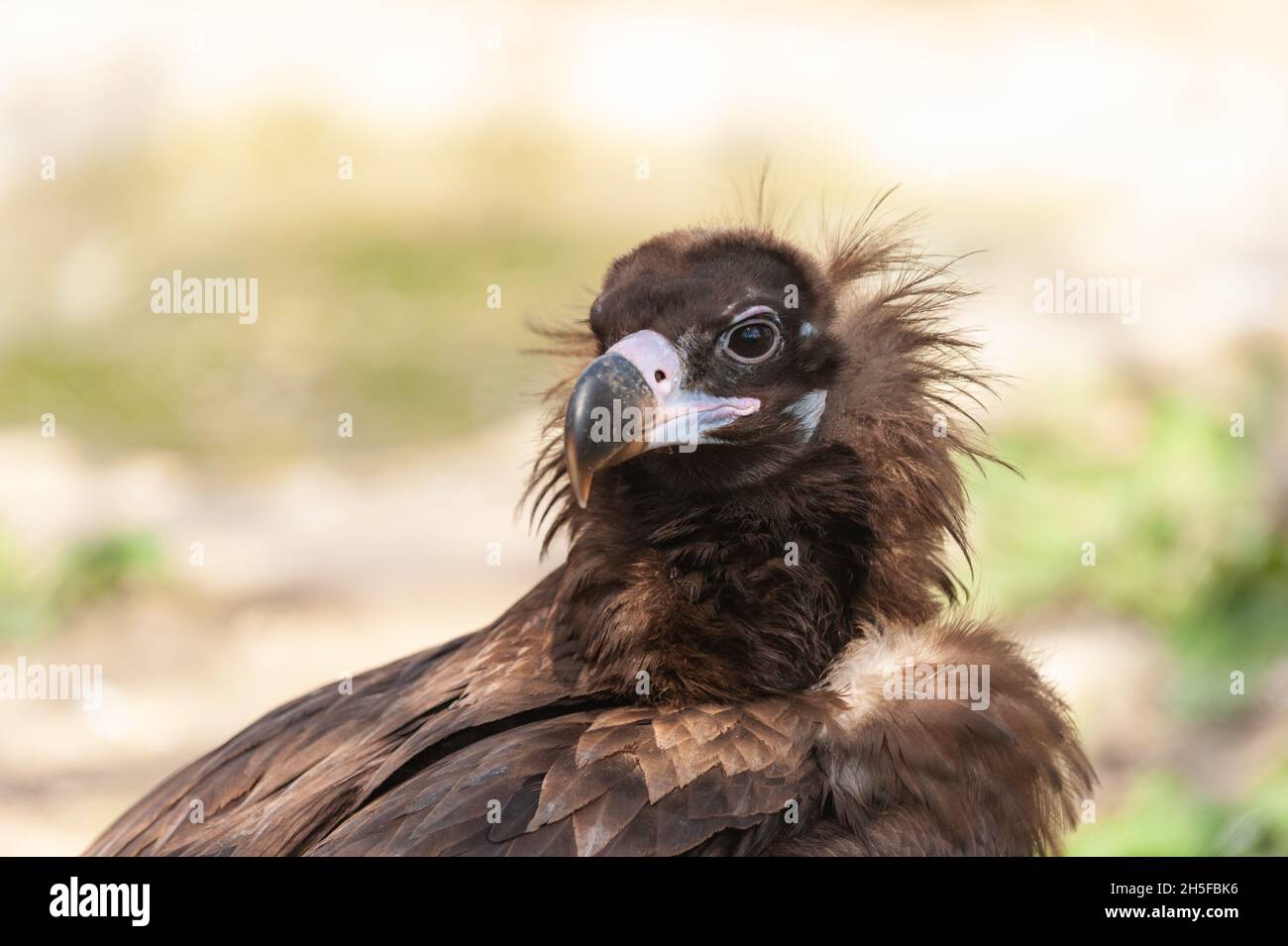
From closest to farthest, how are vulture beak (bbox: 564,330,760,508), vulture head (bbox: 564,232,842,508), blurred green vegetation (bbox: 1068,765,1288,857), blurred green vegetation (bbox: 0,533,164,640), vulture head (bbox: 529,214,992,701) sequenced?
vulture beak (bbox: 564,330,760,508) < vulture head (bbox: 529,214,992,701) < vulture head (bbox: 564,232,842,508) < blurred green vegetation (bbox: 1068,765,1288,857) < blurred green vegetation (bbox: 0,533,164,640)

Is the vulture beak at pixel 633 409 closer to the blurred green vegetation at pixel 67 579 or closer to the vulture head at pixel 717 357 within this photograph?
the vulture head at pixel 717 357

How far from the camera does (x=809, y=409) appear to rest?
438 cm

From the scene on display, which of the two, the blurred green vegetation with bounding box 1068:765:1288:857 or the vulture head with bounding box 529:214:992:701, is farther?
the blurred green vegetation with bounding box 1068:765:1288:857

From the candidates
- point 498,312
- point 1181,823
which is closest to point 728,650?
point 1181,823

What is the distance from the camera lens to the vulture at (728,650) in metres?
3.76

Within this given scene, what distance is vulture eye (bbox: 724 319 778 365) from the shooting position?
14.3 ft

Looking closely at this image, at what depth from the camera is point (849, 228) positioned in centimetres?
485

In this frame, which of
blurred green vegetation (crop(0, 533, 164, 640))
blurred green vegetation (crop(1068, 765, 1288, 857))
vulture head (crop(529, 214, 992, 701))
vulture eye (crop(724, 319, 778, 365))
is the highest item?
vulture eye (crop(724, 319, 778, 365))

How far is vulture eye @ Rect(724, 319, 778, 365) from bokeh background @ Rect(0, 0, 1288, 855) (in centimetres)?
381

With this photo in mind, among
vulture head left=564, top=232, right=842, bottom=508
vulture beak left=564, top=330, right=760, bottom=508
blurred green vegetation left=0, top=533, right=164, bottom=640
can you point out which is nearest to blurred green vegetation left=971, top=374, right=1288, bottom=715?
vulture head left=564, top=232, right=842, bottom=508

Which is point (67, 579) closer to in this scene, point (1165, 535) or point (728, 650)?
point (1165, 535)

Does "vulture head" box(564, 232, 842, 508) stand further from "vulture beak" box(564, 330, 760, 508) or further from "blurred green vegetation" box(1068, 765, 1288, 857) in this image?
"blurred green vegetation" box(1068, 765, 1288, 857)

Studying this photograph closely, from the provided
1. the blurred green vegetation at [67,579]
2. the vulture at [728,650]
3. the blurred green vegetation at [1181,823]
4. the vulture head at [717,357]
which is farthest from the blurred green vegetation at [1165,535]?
the blurred green vegetation at [67,579]

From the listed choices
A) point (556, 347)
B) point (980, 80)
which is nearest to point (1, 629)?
point (556, 347)
